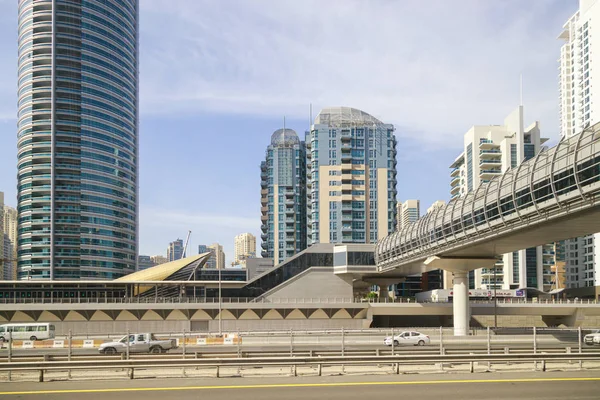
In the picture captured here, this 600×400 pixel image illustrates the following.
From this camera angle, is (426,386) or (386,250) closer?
(426,386)

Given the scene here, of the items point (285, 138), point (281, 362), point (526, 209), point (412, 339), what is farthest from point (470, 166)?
point (281, 362)

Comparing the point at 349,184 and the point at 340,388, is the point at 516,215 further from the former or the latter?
the point at 349,184

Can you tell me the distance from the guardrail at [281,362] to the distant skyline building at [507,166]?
117621 millimetres

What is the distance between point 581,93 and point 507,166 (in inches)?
1007

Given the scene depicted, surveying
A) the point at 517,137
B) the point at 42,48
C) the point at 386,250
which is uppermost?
the point at 42,48

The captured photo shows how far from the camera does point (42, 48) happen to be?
14762 cm

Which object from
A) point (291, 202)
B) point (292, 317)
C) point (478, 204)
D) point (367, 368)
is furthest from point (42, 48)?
point (367, 368)

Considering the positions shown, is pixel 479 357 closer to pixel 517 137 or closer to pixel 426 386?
pixel 426 386

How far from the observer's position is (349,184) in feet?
489

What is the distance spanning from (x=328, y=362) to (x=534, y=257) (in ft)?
416

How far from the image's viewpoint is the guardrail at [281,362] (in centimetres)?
2509

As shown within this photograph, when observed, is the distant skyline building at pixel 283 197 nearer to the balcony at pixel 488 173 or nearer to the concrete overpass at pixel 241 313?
the balcony at pixel 488 173

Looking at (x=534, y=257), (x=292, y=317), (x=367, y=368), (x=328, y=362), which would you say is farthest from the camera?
(x=534, y=257)

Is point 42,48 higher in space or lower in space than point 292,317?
higher
